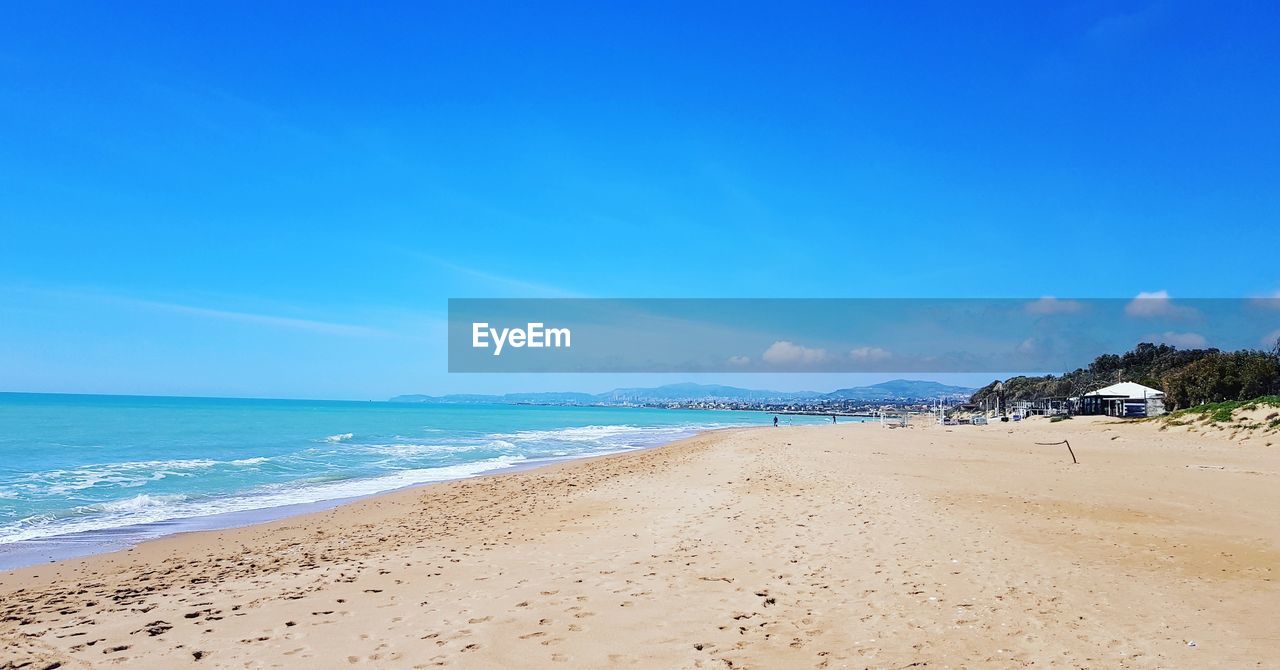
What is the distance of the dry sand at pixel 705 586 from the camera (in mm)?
4859

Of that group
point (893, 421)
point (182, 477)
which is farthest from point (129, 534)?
point (893, 421)

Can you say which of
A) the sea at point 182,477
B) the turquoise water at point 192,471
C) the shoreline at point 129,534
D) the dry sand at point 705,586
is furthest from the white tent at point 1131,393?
the shoreline at point 129,534

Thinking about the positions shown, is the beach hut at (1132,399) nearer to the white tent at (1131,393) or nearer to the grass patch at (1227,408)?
the white tent at (1131,393)

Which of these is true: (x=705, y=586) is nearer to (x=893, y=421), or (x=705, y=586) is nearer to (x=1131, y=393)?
(x=1131, y=393)

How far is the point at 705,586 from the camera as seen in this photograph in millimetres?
6402

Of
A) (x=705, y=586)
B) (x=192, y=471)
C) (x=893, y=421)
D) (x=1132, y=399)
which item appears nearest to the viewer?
(x=705, y=586)

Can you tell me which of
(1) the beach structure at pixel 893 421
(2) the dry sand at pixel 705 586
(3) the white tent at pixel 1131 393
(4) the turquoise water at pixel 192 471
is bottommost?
(1) the beach structure at pixel 893 421

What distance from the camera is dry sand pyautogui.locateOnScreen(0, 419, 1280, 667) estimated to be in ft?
15.9

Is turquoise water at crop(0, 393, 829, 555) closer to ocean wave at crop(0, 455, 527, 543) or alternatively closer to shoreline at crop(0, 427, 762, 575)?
ocean wave at crop(0, 455, 527, 543)

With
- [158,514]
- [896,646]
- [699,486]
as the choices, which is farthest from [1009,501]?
[158,514]

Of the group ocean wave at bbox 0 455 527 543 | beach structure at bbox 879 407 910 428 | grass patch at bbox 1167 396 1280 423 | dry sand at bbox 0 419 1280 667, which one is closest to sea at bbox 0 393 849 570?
ocean wave at bbox 0 455 527 543

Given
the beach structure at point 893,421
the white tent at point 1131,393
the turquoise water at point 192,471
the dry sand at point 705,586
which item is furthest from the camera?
the beach structure at point 893,421

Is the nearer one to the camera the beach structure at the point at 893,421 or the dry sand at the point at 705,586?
the dry sand at the point at 705,586

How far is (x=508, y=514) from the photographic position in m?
11.9
